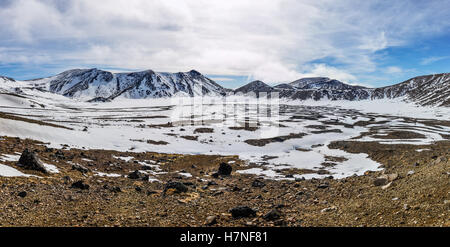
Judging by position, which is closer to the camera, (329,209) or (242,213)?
(329,209)

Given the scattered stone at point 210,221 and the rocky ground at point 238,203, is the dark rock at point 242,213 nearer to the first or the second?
the rocky ground at point 238,203

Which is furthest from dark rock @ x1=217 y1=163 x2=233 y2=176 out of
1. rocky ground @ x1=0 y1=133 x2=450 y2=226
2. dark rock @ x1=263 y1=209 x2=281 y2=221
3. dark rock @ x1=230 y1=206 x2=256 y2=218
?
dark rock @ x1=263 y1=209 x2=281 y2=221

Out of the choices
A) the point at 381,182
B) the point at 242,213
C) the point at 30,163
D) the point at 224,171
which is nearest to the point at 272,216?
the point at 242,213

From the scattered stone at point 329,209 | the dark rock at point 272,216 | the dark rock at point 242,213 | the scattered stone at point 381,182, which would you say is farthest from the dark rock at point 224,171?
the scattered stone at point 329,209

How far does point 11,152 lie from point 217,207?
62.1 ft

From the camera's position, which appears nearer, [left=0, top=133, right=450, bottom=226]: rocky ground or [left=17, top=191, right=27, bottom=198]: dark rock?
[left=0, top=133, right=450, bottom=226]: rocky ground

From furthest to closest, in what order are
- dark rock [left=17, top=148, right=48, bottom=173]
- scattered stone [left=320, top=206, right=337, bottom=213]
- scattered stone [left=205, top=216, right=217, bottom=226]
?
dark rock [left=17, top=148, right=48, bottom=173], scattered stone [left=320, top=206, right=337, bottom=213], scattered stone [left=205, top=216, right=217, bottom=226]

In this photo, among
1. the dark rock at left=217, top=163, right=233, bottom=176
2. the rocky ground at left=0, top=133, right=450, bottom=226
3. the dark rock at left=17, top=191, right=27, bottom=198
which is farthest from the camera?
the dark rock at left=217, top=163, right=233, bottom=176

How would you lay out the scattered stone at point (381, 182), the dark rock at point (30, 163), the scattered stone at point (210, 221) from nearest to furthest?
the scattered stone at point (210, 221) < the scattered stone at point (381, 182) < the dark rock at point (30, 163)

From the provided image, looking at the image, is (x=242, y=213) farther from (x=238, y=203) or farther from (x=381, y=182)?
(x=381, y=182)

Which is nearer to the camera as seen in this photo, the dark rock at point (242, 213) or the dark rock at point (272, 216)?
the dark rock at point (272, 216)

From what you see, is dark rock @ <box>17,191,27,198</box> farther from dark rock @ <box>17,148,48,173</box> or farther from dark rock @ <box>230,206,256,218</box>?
dark rock @ <box>230,206,256,218</box>

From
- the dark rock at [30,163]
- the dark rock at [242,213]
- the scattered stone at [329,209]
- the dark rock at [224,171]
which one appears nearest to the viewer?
the scattered stone at [329,209]
